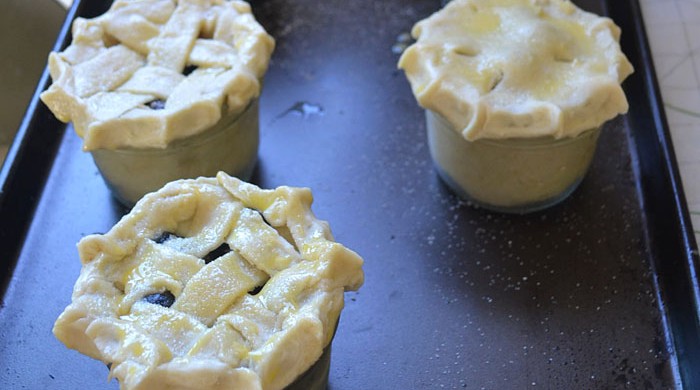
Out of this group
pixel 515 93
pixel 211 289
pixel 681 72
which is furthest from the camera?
pixel 681 72

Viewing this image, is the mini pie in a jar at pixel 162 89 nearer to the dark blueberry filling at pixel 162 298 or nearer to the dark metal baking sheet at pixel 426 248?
the dark metal baking sheet at pixel 426 248

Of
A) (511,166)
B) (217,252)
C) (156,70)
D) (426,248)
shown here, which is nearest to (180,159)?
(156,70)

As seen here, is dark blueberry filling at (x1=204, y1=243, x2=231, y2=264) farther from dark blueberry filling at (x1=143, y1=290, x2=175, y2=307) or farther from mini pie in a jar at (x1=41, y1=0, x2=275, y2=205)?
mini pie in a jar at (x1=41, y1=0, x2=275, y2=205)

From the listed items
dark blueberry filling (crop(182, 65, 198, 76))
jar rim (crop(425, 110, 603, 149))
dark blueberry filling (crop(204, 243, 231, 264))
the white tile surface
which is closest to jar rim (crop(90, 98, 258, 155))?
dark blueberry filling (crop(182, 65, 198, 76))

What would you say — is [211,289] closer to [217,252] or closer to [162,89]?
[217,252]

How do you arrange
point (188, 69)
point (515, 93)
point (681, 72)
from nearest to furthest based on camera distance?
point (515, 93) < point (188, 69) < point (681, 72)

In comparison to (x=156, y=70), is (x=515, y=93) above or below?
below
